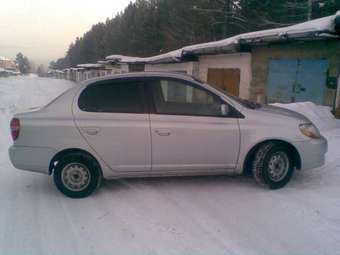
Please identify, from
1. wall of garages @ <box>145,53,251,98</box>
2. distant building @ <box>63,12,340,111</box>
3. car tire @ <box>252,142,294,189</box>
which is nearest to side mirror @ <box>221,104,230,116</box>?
car tire @ <box>252,142,294,189</box>

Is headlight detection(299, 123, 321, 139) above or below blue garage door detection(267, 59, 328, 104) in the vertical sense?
below

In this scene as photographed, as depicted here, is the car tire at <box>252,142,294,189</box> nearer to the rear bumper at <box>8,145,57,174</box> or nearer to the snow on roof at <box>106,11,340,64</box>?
the rear bumper at <box>8,145,57,174</box>

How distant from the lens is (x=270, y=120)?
14.8 ft

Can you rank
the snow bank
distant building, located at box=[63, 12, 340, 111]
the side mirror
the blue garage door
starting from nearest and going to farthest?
the side mirror < the snow bank < distant building, located at box=[63, 12, 340, 111] < the blue garage door

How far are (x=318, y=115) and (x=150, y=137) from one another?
19.2ft

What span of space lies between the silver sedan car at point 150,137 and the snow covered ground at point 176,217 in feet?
1.03

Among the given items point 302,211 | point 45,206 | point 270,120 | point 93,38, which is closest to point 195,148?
point 270,120

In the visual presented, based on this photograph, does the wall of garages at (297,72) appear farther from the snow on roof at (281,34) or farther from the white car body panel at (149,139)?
the white car body panel at (149,139)

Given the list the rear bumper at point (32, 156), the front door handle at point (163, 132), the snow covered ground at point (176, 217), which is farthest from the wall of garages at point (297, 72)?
the rear bumper at point (32, 156)

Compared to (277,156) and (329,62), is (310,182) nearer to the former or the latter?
(277,156)

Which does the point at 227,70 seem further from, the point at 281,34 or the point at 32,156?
the point at 32,156

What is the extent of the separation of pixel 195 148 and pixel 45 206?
212 centimetres

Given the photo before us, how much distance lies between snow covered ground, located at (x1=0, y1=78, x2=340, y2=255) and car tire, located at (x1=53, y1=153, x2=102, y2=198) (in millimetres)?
141

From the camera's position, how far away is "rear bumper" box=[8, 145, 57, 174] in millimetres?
4309
